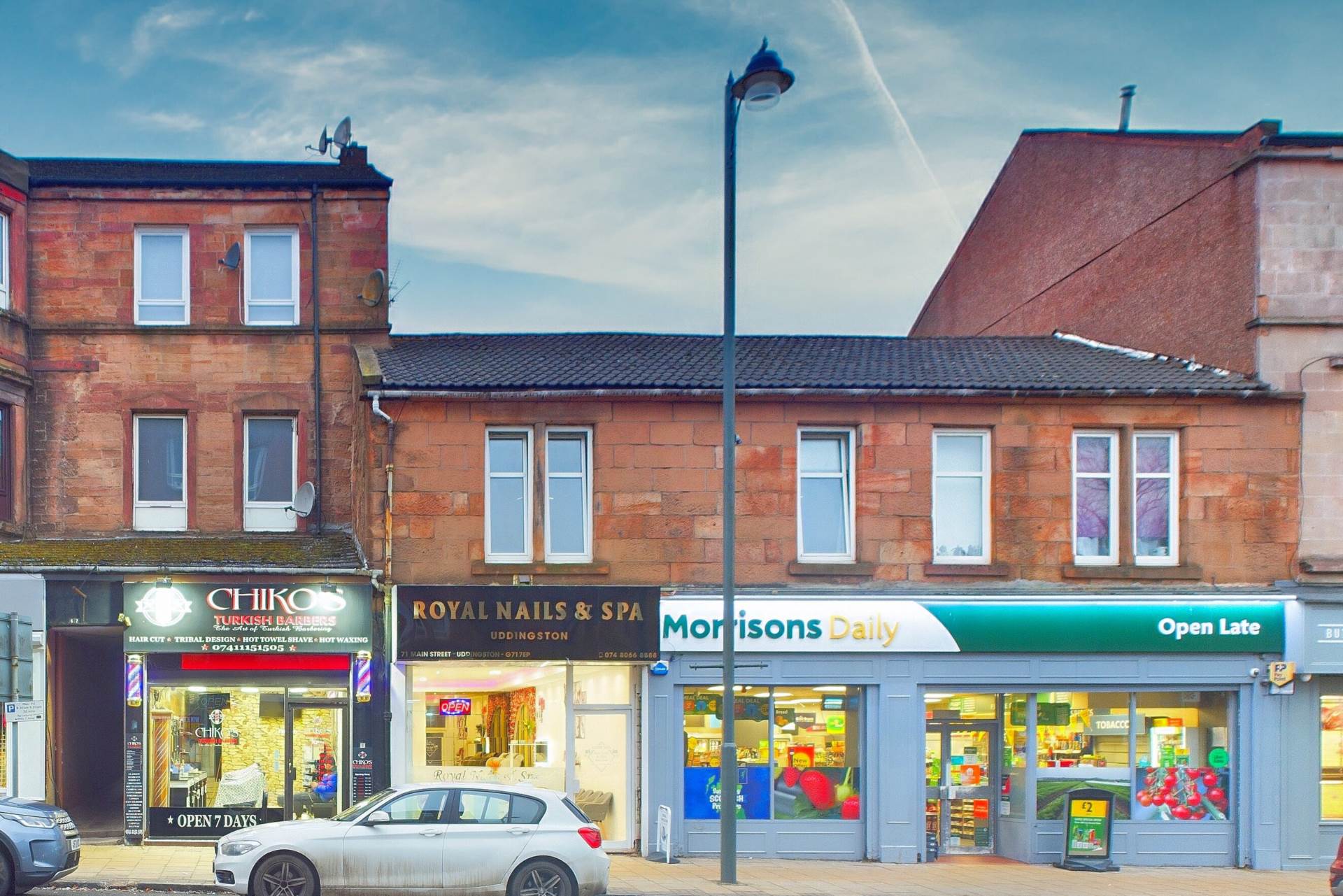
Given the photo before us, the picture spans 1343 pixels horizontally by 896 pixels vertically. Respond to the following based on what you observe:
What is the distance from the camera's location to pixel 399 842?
12469mm

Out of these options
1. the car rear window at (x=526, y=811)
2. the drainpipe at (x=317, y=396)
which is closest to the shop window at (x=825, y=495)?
the car rear window at (x=526, y=811)

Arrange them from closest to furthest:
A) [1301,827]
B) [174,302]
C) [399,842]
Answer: [399,842]
[1301,827]
[174,302]

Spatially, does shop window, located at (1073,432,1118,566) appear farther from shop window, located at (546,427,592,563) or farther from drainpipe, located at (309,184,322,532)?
drainpipe, located at (309,184,322,532)

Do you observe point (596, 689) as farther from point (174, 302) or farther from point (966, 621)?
point (174, 302)

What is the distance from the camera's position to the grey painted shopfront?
16719 millimetres

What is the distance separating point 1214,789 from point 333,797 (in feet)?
41.3

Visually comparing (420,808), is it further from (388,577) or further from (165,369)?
(165,369)

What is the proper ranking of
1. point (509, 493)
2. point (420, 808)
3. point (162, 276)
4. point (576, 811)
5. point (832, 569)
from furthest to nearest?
point (162, 276) → point (509, 493) → point (832, 569) → point (576, 811) → point (420, 808)

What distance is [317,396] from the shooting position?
1919 centimetres

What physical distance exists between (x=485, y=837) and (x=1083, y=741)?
9.05 meters

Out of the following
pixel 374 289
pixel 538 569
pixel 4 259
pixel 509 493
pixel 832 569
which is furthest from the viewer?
pixel 374 289

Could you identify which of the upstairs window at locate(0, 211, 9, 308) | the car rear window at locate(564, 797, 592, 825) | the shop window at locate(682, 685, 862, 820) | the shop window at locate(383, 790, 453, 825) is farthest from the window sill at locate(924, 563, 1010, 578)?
the upstairs window at locate(0, 211, 9, 308)

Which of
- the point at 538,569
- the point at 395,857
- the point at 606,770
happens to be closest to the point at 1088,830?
the point at 606,770

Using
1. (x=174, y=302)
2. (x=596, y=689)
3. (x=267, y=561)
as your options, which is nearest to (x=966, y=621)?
(x=596, y=689)
